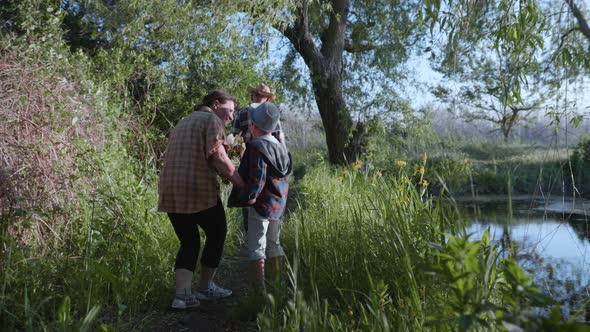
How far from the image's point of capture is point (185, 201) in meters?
3.53

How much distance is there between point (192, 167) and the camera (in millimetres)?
3576

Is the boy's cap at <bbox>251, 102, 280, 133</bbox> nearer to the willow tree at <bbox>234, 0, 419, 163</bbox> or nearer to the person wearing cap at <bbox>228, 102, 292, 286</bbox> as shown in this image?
the person wearing cap at <bbox>228, 102, 292, 286</bbox>

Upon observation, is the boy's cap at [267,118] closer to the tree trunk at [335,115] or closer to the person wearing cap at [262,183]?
the person wearing cap at [262,183]

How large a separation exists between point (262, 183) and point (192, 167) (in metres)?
0.48

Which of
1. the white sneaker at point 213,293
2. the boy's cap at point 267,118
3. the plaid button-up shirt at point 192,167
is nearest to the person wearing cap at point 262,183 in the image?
the boy's cap at point 267,118

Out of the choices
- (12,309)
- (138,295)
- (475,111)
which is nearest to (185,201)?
(138,295)

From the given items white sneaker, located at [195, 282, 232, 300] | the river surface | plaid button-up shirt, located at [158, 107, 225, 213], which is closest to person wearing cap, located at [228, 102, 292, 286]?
plaid button-up shirt, located at [158, 107, 225, 213]

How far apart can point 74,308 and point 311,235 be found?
6.72 feet

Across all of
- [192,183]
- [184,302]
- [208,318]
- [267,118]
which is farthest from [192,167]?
[208,318]

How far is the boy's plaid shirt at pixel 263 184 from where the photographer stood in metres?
3.61

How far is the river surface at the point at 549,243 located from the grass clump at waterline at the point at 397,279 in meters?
0.30

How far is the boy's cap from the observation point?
3.71m

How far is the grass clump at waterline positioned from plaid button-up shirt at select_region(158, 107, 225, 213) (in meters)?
0.73

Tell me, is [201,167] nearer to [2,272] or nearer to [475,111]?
[2,272]
